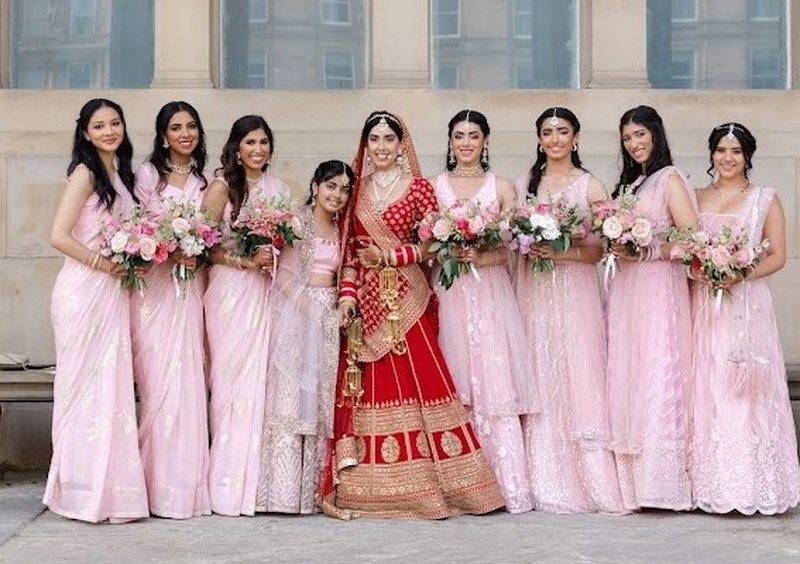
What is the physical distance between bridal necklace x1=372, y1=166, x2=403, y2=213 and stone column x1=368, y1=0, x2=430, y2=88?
8.98ft

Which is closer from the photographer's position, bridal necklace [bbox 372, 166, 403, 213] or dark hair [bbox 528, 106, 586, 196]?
bridal necklace [bbox 372, 166, 403, 213]

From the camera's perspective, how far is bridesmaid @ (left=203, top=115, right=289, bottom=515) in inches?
296

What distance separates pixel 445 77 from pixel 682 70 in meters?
1.76

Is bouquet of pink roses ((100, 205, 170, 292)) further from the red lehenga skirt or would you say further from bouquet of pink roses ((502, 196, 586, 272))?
bouquet of pink roses ((502, 196, 586, 272))

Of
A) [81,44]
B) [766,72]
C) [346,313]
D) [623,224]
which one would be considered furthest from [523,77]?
[346,313]

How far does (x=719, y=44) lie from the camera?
35.2 feet

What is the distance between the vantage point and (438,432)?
7426 mm

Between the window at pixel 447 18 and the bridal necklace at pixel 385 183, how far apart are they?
3231 millimetres

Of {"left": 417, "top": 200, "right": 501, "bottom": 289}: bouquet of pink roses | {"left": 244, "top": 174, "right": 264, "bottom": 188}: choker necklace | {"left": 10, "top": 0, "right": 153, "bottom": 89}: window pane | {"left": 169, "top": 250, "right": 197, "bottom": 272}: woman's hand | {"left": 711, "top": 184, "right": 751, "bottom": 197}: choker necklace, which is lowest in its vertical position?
{"left": 169, "top": 250, "right": 197, "bottom": 272}: woman's hand

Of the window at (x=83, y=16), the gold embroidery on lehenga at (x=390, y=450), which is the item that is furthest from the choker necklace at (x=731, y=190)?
the window at (x=83, y=16)

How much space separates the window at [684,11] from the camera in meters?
10.7

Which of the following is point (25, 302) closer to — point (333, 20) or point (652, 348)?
point (333, 20)

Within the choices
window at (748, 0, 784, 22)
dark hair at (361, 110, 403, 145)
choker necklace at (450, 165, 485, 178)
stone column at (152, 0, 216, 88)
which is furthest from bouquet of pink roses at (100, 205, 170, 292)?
window at (748, 0, 784, 22)

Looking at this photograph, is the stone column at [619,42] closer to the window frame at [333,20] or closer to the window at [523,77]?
the window at [523,77]
